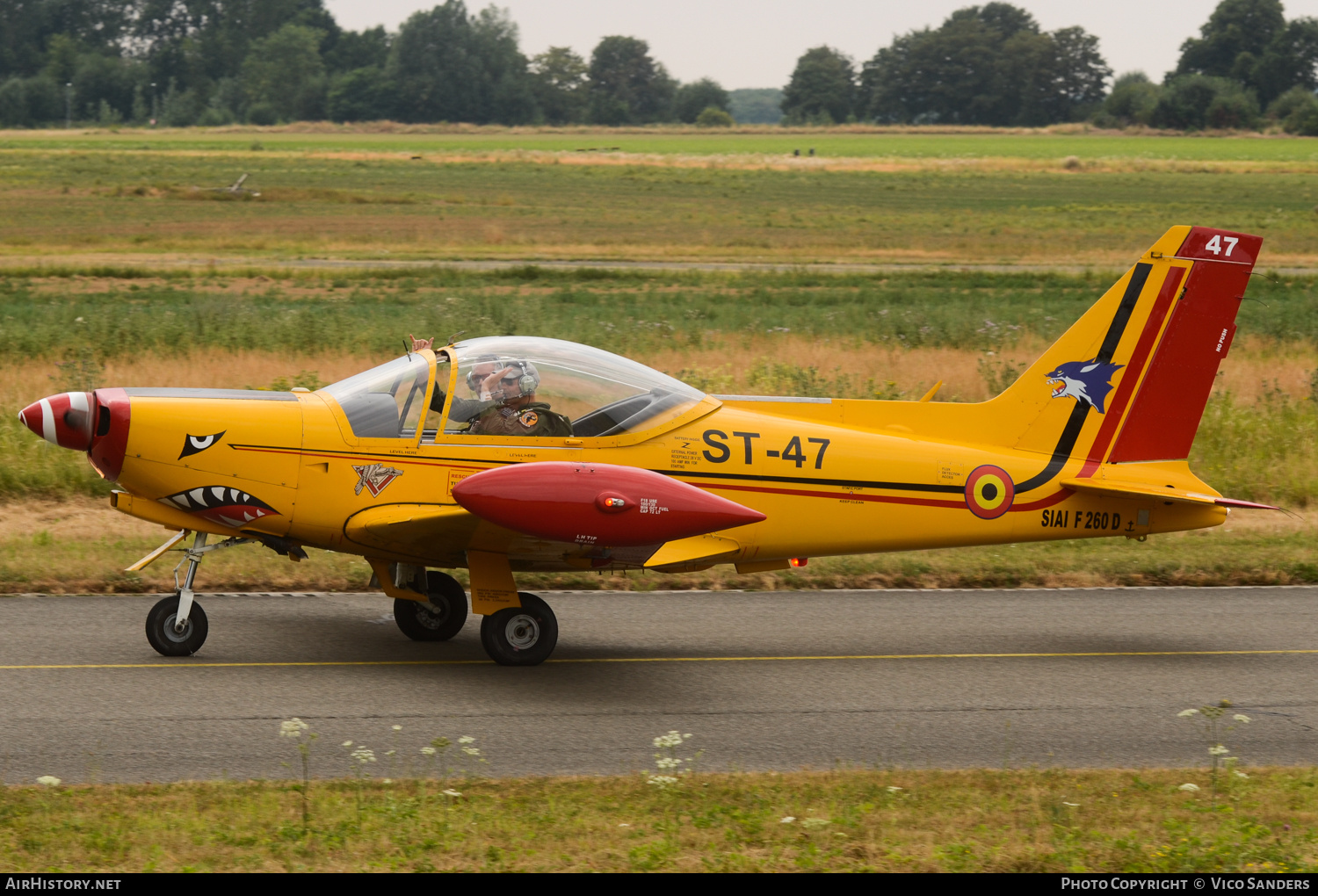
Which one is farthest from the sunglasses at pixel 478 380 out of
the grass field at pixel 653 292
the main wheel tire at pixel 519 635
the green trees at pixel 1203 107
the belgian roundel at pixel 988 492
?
the green trees at pixel 1203 107

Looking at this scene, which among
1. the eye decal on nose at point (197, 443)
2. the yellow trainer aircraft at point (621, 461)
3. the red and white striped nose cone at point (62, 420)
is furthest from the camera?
the eye decal on nose at point (197, 443)

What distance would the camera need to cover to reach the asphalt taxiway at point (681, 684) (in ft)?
24.9

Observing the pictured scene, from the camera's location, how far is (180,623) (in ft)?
29.3

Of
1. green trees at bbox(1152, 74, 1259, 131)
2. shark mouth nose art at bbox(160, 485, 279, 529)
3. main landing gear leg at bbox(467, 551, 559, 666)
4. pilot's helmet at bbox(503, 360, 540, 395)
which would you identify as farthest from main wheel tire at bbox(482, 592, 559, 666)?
green trees at bbox(1152, 74, 1259, 131)

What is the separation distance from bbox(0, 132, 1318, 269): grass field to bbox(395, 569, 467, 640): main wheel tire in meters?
31.0

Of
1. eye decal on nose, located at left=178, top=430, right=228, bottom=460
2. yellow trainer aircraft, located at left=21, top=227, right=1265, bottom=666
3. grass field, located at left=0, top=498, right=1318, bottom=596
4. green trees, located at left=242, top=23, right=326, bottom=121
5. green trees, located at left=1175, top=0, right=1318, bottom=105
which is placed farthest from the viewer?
green trees, located at left=242, top=23, right=326, bottom=121

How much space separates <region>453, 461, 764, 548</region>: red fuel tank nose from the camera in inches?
314

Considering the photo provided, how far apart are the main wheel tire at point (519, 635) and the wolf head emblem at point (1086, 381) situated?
410 centimetres

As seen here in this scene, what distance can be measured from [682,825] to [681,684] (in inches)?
107

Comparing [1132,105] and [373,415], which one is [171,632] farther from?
[1132,105]

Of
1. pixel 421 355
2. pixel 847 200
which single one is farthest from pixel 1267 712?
pixel 847 200

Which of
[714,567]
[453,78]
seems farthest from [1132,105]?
[714,567]
